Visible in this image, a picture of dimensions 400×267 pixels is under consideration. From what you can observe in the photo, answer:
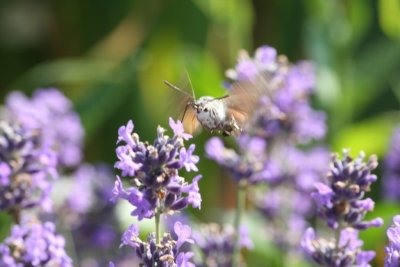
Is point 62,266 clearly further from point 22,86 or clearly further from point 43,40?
point 43,40

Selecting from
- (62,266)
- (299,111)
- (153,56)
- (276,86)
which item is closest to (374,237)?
(299,111)

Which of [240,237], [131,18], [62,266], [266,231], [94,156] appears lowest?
[62,266]

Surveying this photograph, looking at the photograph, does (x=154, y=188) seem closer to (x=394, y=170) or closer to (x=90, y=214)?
(x=90, y=214)

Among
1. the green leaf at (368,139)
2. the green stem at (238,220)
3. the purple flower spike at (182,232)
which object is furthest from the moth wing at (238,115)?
the green leaf at (368,139)

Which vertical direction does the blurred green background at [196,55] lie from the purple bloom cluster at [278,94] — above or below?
above

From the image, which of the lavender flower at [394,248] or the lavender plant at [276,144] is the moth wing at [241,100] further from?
the lavender flower at [394,248]

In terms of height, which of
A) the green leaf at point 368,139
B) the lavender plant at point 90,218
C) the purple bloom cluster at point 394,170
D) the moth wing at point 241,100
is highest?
the green leaf at point 368,139

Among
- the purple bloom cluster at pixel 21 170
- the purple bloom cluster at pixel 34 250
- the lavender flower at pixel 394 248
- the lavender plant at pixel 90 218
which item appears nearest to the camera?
the lavender flower at pixel 394 248
